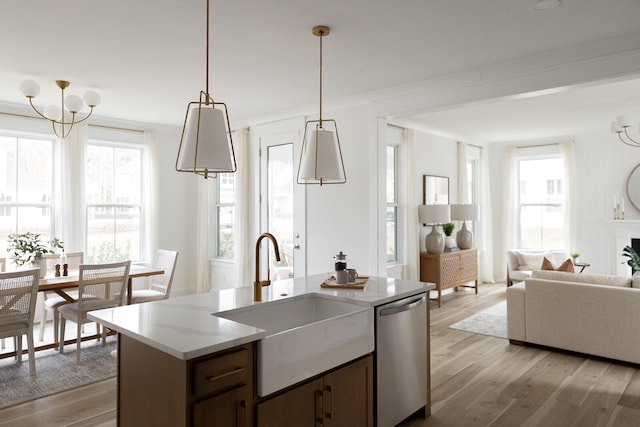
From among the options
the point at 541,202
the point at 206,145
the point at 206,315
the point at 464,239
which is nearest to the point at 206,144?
the point at 206,145

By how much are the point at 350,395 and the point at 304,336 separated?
0.52m

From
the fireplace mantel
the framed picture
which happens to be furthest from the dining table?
the fireplace mantel

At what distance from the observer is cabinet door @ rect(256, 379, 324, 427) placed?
1931mm

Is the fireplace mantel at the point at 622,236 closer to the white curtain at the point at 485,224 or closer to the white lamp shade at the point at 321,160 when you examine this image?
the white curtain at the point at 485,224

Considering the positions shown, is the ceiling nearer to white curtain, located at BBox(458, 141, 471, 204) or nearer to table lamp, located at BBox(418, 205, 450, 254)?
table lamp, located at BBox(418, 205, 450, 254)

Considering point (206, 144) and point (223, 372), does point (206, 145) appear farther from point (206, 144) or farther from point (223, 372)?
point (223, 372)

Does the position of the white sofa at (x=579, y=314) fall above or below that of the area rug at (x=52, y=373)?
above

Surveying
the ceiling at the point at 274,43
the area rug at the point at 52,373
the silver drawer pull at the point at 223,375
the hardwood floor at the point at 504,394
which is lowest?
the hardwood floor at the point at 504,394

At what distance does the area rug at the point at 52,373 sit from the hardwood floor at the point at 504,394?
5.4 inches

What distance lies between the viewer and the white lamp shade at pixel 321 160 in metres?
2.71

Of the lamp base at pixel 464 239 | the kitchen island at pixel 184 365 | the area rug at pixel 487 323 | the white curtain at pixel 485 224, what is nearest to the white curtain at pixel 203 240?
the area rug at pixel 487 323

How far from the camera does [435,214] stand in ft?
20.7

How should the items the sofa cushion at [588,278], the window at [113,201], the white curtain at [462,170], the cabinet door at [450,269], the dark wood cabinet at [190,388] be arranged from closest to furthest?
the dark wood cabinet at [190,388] < the sofa cushion at [588,278] < the window at [113,201] < the cabinet door at [450,269] < the white curtain at [462,170]

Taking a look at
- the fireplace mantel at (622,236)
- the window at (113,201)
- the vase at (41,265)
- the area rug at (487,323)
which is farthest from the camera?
the fireplace mantel at (622,236)
